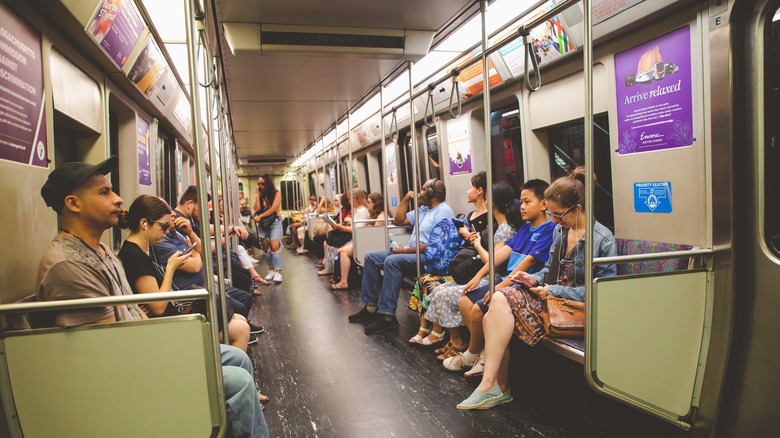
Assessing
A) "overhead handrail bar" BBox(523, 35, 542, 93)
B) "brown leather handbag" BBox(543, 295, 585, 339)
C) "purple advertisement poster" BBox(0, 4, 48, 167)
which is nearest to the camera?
"purple advertisement poster" BBox(0, 4, 48, 167)

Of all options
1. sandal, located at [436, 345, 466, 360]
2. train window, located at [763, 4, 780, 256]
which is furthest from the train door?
sandal, located at [436, 345, 466, 360]

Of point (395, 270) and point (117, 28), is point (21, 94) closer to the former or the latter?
point (117, 28)

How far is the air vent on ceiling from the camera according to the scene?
12.0ft

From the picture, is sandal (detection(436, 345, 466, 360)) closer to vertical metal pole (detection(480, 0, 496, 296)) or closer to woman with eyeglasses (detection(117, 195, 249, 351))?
vertical metal pole (detection(480, 0, 496, 296))

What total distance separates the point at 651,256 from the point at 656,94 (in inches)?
50.1

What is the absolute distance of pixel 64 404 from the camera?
164 cm

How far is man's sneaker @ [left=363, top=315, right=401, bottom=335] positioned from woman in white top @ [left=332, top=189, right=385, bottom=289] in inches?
87.1

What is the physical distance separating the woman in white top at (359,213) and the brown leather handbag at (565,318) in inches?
167

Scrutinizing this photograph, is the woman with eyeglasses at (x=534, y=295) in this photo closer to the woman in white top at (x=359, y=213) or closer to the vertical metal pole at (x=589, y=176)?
the vertical metal pole at (x=589, y=176)

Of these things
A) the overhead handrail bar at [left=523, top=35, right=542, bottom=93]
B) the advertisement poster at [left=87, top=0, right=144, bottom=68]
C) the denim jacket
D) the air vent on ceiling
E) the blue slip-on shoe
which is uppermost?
the air vent on ceiling

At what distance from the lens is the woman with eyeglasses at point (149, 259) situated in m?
2.61

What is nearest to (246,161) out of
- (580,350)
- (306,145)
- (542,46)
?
(306,145)

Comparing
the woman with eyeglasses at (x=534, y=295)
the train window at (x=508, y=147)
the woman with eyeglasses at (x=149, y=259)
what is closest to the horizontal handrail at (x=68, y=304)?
the woman with eyeglasses at (x=149, y=259)

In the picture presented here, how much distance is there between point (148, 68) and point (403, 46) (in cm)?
213
